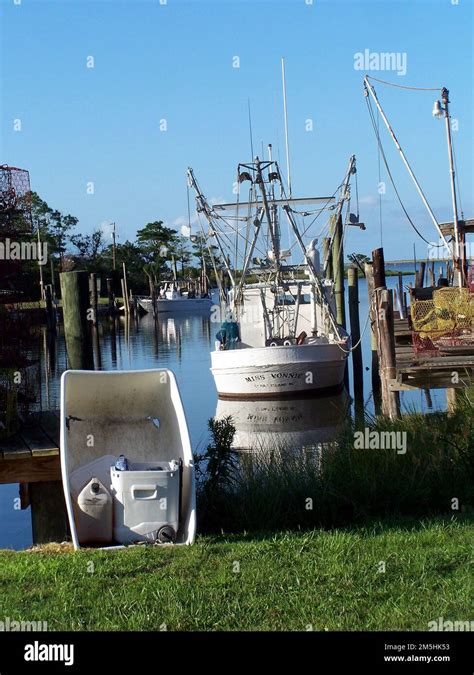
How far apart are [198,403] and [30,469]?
60.0ft

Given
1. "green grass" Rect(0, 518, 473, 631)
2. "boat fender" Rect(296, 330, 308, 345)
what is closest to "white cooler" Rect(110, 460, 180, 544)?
"green grass" Rect(0, 518, 473, 631)

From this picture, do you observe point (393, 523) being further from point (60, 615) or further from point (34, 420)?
point (34, 420)

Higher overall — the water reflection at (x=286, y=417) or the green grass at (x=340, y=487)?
the green grass at (x=340, y=487)

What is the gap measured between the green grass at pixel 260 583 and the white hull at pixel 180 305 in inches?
3054

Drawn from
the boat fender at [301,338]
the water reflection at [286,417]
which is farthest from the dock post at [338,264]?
the water reflection at [286,417]

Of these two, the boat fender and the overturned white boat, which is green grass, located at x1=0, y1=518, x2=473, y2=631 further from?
the boat fender

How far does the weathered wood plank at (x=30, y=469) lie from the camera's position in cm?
892

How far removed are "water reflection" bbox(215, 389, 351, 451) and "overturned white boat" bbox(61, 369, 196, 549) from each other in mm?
10796

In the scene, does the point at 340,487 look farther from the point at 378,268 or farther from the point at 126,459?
the point at 378,268

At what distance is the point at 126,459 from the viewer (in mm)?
8477

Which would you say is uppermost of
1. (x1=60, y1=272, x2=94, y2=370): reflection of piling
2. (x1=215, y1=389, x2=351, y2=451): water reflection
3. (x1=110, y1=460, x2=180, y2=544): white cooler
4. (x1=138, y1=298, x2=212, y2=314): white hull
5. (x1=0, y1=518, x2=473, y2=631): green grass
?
(x1=60, y1=272, x2=94, y2=370): reflection of piling

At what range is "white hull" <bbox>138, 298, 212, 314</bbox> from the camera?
85875 mm

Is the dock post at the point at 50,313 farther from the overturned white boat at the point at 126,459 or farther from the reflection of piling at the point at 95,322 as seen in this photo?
the overturned white boat at the point at 126,459

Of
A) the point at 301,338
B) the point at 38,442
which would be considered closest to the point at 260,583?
the point at 38,442
